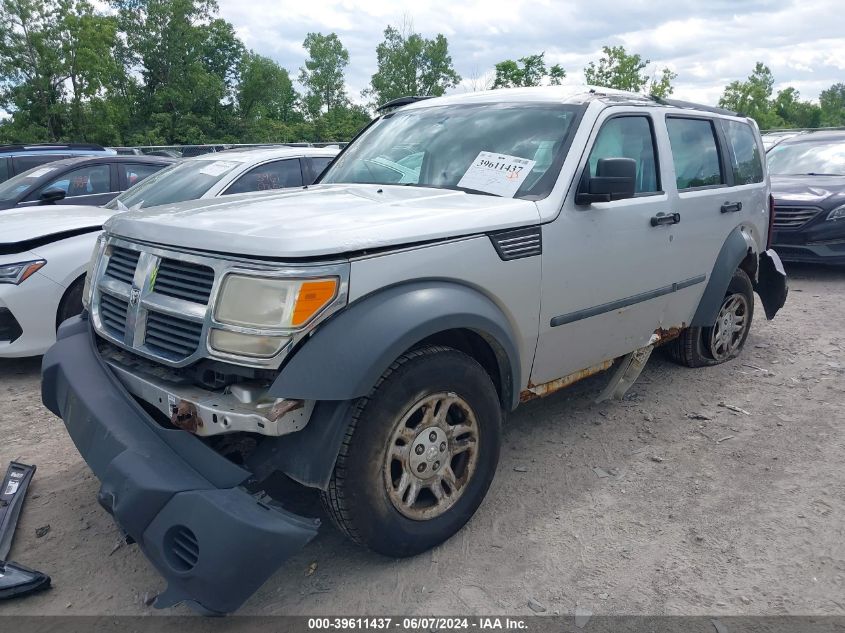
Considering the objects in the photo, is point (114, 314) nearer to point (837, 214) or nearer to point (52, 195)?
point (52, 195)

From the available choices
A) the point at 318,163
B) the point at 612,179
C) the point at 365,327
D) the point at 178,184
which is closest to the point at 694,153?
the point at 612,179

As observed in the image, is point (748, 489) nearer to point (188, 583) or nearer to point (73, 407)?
point (188, 583)

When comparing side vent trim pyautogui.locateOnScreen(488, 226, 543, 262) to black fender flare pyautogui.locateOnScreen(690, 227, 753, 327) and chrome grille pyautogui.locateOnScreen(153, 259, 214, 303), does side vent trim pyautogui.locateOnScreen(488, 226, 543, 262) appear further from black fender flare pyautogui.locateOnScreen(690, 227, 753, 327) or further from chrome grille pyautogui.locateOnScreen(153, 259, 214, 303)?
black fender flare pyautogui.locateOnScreen(690, 227, 753, 327)

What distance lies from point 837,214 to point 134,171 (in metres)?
8.36

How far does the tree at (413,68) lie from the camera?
5891 centimetres

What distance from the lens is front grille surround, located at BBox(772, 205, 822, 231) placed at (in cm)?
842

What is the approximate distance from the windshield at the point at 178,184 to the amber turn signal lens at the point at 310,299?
3516 mm

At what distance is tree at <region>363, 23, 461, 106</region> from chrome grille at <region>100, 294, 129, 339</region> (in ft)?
190

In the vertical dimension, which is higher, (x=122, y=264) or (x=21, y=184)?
(x=21, y=184)

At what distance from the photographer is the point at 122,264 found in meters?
3.01

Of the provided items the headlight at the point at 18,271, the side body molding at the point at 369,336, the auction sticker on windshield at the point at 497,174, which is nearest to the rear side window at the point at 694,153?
the auction sticker on windshield at the point at 497,174

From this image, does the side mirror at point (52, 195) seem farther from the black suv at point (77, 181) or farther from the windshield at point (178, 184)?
the windshield at point (178, 184)

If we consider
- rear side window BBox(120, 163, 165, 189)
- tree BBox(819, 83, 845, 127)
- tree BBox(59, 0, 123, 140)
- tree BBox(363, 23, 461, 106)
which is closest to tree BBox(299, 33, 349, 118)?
tree BBox(363, 23, 461, 106)

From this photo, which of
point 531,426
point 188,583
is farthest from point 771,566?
point 188,583
